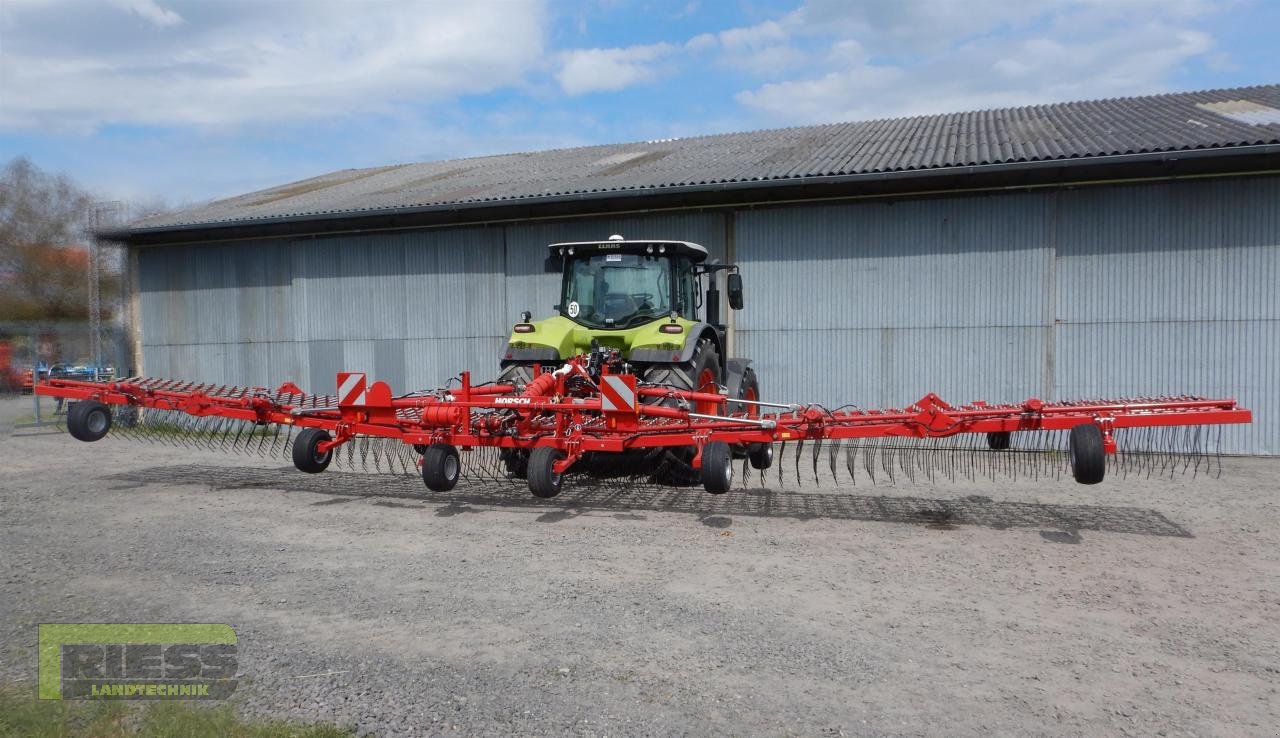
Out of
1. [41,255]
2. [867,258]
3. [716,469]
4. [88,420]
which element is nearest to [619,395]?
[716,469]

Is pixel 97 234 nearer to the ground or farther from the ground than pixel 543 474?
farther from the ground

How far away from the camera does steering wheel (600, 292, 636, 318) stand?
7965 mm

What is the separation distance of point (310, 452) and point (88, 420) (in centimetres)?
202

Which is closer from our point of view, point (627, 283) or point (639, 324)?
point (639, 324)

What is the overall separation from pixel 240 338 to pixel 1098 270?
1255 cm

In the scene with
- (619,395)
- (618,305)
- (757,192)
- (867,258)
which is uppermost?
(757,192)

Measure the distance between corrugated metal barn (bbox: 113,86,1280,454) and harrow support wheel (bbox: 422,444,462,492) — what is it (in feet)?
19.3

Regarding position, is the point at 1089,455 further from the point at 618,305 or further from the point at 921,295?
the point at 921,295

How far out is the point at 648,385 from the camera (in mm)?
6980

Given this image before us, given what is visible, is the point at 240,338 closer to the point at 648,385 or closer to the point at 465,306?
the point at 465,306

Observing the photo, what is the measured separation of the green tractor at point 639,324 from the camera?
24.1 ft

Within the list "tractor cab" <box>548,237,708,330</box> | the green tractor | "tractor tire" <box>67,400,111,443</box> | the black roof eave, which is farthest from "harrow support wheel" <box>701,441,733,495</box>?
the black roof eave

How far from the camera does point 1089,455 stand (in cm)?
530

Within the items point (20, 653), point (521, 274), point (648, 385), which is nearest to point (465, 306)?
point (521, 274)
